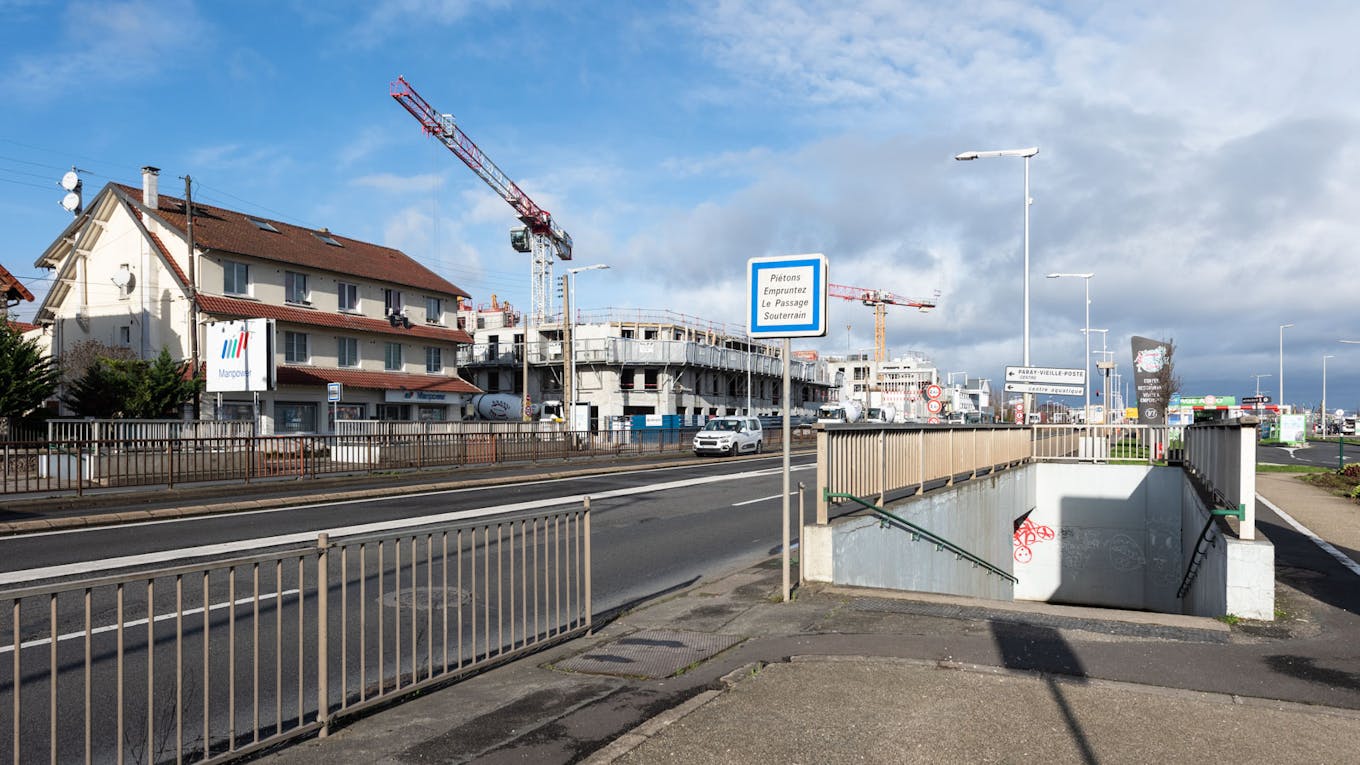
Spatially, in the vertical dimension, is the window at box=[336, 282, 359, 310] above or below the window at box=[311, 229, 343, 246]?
below

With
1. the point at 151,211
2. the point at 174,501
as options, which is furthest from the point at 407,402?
the point at 174,501

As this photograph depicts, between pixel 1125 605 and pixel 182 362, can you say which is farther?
pixel 182 362

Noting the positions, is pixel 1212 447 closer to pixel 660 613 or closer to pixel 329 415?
pixel 660 613

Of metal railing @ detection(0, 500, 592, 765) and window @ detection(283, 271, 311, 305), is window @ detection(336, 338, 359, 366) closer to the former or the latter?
window @ detection(283, 271, 311, 305)

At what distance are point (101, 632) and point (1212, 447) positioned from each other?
12.9 metres

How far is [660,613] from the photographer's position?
26.0 feet

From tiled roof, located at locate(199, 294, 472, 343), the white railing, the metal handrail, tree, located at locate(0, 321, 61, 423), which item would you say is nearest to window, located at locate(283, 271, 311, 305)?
tiled roof, located at locate(199, 294, 472, 343)

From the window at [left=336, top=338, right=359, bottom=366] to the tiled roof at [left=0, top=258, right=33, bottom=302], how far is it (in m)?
16.2

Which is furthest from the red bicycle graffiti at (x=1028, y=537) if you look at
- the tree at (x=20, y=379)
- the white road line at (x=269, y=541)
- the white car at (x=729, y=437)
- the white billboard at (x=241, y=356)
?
the tree at (x=20, y=379)

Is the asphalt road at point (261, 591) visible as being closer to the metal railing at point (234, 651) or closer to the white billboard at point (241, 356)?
the metal railing at point (234, 651)

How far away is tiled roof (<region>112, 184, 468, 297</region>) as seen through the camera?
4003cm

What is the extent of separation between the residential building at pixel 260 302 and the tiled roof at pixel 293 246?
10 cm

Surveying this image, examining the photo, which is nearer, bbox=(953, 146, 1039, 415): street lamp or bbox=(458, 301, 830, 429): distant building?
bbox=(953, 146, 1039, 415): street lamp

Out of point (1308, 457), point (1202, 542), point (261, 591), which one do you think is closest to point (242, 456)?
point (261, 591)
